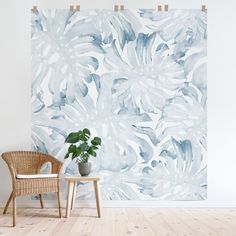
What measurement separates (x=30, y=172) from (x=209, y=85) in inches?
87.5

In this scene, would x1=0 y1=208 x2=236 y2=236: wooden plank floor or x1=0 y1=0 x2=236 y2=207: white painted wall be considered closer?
x1=0 y1=208 x2=236 y2=236: wooden plank floor

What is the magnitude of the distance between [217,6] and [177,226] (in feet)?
8.60

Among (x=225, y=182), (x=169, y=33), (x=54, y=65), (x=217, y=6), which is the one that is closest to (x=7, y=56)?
(x=54, y=65)

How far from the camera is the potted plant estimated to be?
14.0ft

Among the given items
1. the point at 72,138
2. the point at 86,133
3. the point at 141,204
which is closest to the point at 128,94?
the point at 86,133

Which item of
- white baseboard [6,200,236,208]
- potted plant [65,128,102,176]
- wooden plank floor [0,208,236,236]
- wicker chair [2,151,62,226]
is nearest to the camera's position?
wooden plank floor [0,208,236,236]

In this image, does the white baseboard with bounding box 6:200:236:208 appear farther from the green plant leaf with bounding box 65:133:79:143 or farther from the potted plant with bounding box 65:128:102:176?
the green plant leaf with bounding box 65:133:79:143

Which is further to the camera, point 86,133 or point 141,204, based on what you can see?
point 141,204

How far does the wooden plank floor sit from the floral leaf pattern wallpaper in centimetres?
38

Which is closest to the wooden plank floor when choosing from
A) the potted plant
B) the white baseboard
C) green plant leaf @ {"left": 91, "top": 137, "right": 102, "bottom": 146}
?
the white baseboard

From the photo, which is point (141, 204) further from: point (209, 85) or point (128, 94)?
point (209, 85)

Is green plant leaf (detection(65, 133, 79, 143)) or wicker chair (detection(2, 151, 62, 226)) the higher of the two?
green plant leaf (detection(65, 133, 79, 143))

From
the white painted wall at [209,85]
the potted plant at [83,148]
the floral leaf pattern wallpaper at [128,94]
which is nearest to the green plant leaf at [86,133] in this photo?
the potted plant at [83,148]

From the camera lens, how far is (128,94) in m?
4.79
